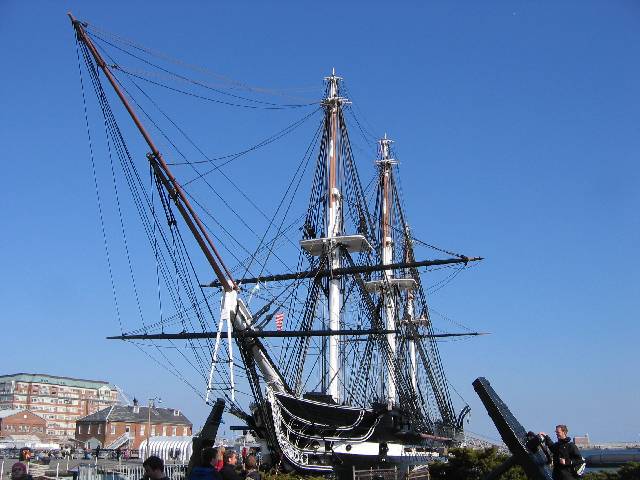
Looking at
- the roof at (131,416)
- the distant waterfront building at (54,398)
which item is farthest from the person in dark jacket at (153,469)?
the distant waterfront building at (54,398)

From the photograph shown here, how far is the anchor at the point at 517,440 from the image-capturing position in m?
9.50

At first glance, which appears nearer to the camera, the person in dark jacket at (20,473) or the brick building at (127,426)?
the person in dark jacket at (20,473)

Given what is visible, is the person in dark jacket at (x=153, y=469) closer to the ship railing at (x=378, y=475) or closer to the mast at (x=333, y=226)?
the ship railing at (x=378, y=475)

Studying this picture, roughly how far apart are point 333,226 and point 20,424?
322 feet

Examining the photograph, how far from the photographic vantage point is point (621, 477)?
55.4 feet

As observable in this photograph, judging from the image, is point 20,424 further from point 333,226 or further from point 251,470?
point 251,470

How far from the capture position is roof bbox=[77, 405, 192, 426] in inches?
3944

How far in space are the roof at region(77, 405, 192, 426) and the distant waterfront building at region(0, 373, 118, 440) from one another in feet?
135

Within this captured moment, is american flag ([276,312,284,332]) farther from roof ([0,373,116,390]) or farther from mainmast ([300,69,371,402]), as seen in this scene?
roof ([0,373,116,390])

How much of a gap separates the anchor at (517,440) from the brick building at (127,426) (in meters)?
92.1

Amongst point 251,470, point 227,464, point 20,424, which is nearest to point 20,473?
point 227,464

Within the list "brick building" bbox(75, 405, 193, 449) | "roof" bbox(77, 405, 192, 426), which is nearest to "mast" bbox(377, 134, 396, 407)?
"brick building" bbox(75, 405, 193, 449)

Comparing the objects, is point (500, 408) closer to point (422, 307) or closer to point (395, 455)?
point (395, 455)

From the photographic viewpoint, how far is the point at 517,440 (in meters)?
9.48
